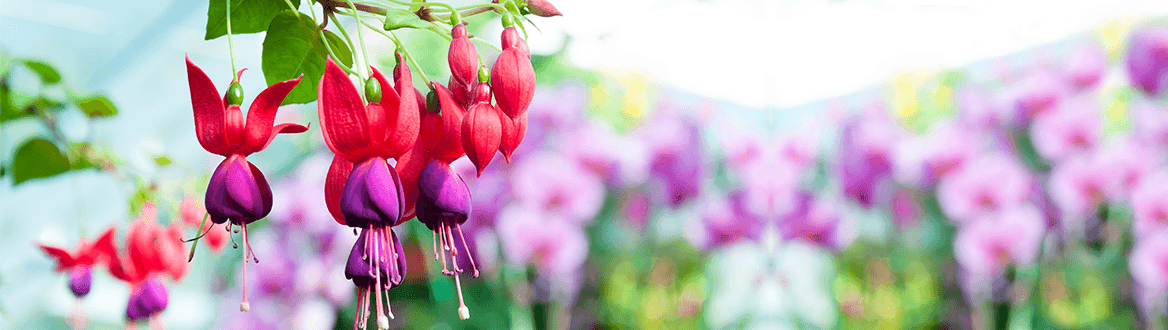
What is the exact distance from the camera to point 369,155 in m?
0.22

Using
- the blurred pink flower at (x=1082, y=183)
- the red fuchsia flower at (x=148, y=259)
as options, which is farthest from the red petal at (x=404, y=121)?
the blurred pink flower at (x=1082, y=183)

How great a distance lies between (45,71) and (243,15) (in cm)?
46

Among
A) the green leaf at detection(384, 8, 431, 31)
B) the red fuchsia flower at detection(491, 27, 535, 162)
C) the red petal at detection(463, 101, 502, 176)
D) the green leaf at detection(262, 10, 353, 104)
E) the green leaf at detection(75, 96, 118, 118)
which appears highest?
the green leaf at detection(384, 8, 431, 31)

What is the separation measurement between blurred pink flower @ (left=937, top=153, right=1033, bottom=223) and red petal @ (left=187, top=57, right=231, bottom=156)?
75 centimetres

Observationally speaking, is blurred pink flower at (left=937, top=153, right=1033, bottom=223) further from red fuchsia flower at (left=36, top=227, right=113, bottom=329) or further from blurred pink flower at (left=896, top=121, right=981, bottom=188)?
red fuchsia flower at (left=36, top=227, right=113, bottom=329)

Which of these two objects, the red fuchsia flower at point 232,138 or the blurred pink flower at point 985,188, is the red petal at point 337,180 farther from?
the blurred pink flower at point 985,188

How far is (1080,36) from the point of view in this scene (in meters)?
0.82

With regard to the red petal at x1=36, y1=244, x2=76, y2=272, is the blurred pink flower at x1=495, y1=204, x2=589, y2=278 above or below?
below

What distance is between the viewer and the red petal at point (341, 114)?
0.68 ft

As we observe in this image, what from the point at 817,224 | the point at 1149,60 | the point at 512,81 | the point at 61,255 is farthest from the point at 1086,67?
the point at 61,255

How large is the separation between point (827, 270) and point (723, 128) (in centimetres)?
23

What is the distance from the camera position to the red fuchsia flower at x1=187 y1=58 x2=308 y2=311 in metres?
0.22

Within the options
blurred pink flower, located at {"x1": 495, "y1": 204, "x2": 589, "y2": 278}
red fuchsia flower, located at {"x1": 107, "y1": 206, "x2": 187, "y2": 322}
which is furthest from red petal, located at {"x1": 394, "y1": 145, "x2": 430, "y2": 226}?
blurred pink flower, located at {"x1": 495, "y1": 204, "x2": 589, "y2": 278}

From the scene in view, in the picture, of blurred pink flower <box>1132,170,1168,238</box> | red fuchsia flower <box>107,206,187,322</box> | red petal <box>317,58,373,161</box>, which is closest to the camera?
red petal <box>317,58,373,161</box>
